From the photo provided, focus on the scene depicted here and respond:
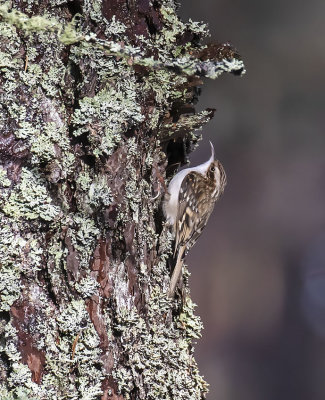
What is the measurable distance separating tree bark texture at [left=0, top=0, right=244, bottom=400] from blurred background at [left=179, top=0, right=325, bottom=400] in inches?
112

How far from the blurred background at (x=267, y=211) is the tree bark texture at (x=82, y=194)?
2.85 metres

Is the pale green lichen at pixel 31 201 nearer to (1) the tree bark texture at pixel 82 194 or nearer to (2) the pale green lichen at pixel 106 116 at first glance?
(1) the tree bark texture at pixel 82 194

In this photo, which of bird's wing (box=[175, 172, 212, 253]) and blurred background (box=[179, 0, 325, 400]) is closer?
bird's wing (box=[175, 172, 212, 253])

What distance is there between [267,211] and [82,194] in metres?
3.36

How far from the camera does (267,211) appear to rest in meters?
4.89

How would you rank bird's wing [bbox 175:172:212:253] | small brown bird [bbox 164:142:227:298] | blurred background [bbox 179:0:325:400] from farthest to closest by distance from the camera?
blurred background [bbox 179:0:325:400] < bird's wing [bbox 175:172:212:253] < small brown bird [bbox 164:142:227:298]

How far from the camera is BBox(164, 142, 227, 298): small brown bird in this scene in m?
2.37

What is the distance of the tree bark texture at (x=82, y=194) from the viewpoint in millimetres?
1541

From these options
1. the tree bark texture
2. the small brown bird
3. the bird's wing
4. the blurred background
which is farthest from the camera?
the blurred background

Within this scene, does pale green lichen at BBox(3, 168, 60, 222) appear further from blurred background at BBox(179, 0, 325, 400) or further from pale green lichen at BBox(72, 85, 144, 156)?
blurred background at BBox(179, 0, 325, 400)

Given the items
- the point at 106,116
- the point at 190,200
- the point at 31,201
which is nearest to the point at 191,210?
the point at 190,200

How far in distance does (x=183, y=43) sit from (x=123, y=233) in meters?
0.52

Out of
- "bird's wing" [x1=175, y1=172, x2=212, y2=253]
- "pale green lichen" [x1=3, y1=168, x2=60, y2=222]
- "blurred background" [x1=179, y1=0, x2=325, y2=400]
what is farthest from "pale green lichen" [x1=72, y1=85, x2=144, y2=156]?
"blurred background" [x1=179, y1=0, x2=325, y2=400]

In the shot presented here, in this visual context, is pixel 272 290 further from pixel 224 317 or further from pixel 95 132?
pixel 95 132
